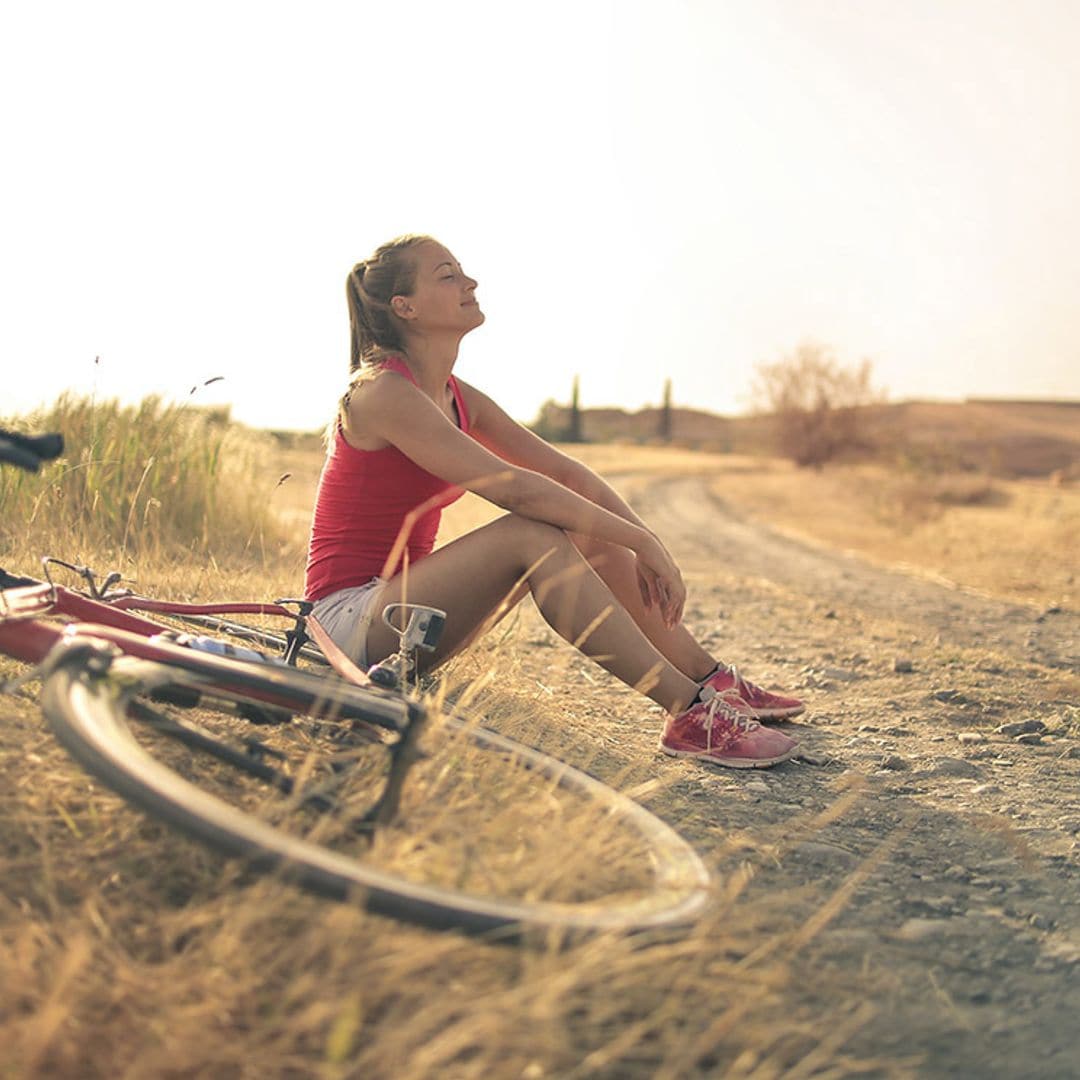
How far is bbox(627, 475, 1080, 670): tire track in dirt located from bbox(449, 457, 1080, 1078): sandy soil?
0.27 ft

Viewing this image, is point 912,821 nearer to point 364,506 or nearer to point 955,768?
point 955,768

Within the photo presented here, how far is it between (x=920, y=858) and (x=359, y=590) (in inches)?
67.1

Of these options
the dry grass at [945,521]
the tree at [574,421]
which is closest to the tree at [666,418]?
the tree at [574,421]

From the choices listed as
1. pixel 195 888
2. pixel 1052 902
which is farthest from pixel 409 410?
pixel 1052 902

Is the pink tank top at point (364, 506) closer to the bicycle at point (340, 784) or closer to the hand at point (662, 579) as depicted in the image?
the hand at point (662, 579)

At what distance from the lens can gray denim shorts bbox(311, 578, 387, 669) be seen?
338 cm

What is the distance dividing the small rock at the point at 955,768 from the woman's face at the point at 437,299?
2.03m

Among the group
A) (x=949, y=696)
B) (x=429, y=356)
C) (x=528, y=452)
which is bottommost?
(x=949, y=696)

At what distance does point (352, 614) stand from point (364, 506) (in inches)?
13.3

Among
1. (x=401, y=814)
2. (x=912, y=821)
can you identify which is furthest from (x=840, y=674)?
(x=401, y=814)

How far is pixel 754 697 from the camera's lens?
407cm

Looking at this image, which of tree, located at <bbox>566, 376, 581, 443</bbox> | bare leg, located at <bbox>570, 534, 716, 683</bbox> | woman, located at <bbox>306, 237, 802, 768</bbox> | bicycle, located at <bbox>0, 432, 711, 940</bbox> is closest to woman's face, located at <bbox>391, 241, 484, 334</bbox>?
woman, located at <bbox>306, 237, 802, 768</bbox>

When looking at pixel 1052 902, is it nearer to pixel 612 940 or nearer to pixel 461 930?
pixel 612 940

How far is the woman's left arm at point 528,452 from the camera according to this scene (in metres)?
4.12
